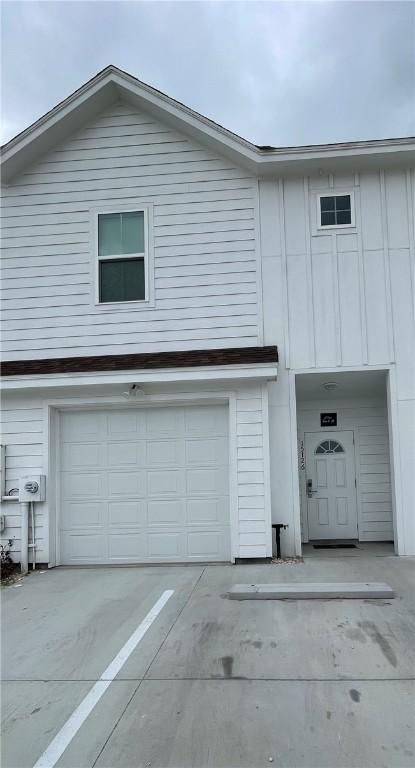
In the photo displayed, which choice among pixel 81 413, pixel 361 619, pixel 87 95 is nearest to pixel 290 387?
pixel 81 413

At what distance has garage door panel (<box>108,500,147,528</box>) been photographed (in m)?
8.56

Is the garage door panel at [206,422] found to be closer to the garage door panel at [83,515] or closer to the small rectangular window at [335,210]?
the garage door panel at [83,515]

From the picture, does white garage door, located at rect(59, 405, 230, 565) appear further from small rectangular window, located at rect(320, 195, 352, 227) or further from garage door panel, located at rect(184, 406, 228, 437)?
small rectangular window, located at rect(320, 195, 352, 227)

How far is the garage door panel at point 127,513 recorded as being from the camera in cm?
856

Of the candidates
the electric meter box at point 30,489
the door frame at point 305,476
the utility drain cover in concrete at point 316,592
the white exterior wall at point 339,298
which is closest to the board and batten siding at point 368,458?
the door frame at point 305,476

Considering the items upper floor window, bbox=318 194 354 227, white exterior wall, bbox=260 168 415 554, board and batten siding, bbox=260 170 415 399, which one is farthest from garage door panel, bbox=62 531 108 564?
upper floor window, bbox=318 194 354 227

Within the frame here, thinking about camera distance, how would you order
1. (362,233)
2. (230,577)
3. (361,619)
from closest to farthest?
(361,619) → (230,577) → (362,233)

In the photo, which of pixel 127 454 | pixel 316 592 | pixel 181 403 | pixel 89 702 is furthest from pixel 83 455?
pixel 89 702

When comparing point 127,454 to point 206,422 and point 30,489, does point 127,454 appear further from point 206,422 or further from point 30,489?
point 30,489

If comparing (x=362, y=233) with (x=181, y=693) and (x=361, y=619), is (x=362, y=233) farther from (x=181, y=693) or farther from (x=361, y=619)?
(x=181, y=693)

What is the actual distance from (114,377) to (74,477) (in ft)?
5.44

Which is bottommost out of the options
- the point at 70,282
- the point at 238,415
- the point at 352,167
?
the point at 238,415

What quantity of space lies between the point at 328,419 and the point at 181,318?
3.20 metres

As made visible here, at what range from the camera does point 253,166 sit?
8641mm
